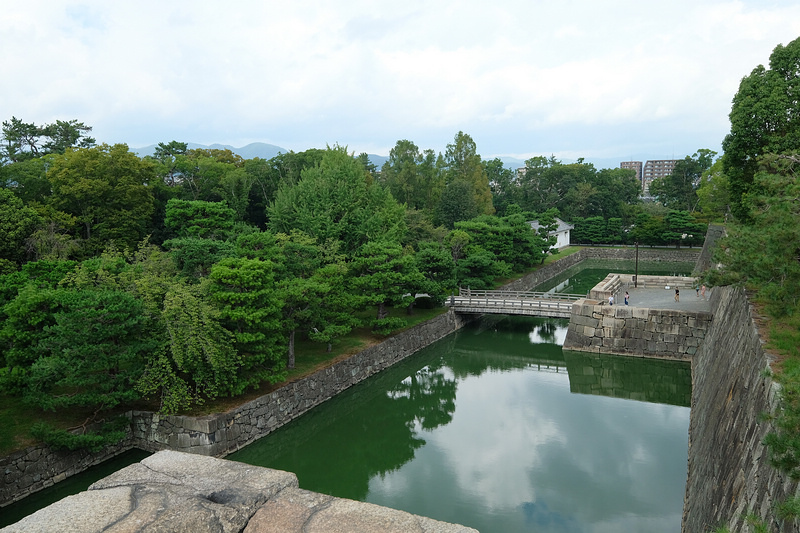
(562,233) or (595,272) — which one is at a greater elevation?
(562,233)

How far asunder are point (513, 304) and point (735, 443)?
18.6 metres

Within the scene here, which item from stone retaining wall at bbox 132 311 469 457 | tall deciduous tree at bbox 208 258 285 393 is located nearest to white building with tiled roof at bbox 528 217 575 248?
stone retaining wall at bbox 132 311 469 457

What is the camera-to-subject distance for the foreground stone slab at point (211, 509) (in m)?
3.18

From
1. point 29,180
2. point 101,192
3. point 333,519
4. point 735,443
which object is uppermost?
point 29,180

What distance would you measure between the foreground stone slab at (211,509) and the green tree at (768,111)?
18.9 m

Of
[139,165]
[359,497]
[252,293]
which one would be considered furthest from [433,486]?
[139,165]

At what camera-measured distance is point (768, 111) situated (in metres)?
18.2

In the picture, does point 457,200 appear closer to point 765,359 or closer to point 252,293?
point 252,293

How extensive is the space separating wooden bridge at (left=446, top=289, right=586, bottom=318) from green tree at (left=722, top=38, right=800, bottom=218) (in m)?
9.25

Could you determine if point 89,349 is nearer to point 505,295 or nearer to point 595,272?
point 505,295

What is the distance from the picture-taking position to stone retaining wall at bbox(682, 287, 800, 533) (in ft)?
20.7

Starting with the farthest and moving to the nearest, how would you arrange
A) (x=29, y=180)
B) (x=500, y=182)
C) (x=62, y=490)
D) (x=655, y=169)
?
(x=655, y=169) → (x=500, y=182) → (x=29, y=180) → (x=62, y=490)

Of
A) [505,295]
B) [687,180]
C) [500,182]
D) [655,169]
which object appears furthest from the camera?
[655,169]

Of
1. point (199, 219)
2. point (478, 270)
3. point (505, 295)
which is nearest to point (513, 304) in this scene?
point (505, 295)
